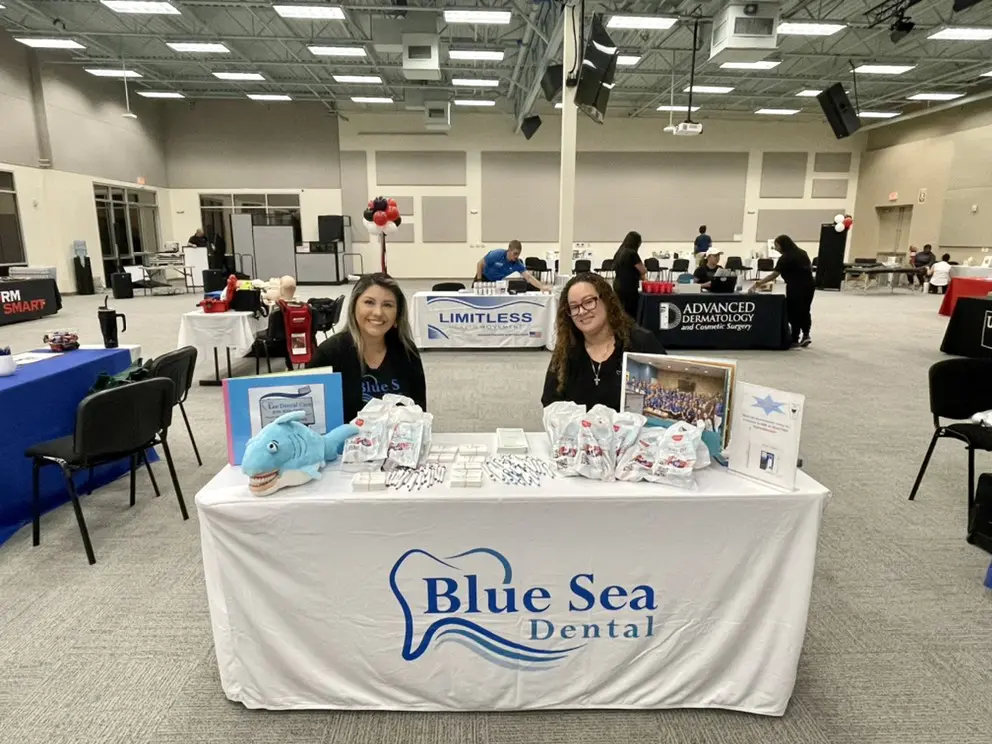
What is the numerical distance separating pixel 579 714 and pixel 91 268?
15234mm

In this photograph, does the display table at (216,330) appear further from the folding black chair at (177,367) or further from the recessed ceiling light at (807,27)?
the recessed ceiling light at (807,27)

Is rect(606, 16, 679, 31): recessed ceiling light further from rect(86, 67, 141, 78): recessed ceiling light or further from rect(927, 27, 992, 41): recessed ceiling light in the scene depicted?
rect(86, 67, 141, 78): recessed ceiling light

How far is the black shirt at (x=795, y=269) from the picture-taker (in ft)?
23.5

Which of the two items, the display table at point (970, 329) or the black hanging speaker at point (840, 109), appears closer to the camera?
the display table at point (970, 329)

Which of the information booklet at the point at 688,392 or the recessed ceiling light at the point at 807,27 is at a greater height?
the recessed ceiling light at the point at 807,27

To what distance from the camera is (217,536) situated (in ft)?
5.27

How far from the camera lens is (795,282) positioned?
735cm

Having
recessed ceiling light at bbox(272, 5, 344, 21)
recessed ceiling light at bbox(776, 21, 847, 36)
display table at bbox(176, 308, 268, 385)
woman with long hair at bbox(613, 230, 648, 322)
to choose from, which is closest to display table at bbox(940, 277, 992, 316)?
recessed ceiling light at bbox(776, 21, 847, 36)

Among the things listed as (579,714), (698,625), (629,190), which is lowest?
(579,714)

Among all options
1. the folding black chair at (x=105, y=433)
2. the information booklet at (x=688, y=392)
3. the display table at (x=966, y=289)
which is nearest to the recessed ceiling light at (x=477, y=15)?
the display table at (x=966, y=289)

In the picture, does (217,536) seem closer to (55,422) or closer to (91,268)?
(55,422)

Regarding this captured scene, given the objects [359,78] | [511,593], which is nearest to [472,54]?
[359,78]

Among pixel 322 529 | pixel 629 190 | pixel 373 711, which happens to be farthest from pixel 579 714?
pixel 629 190

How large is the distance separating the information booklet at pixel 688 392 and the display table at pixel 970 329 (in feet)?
21.5
